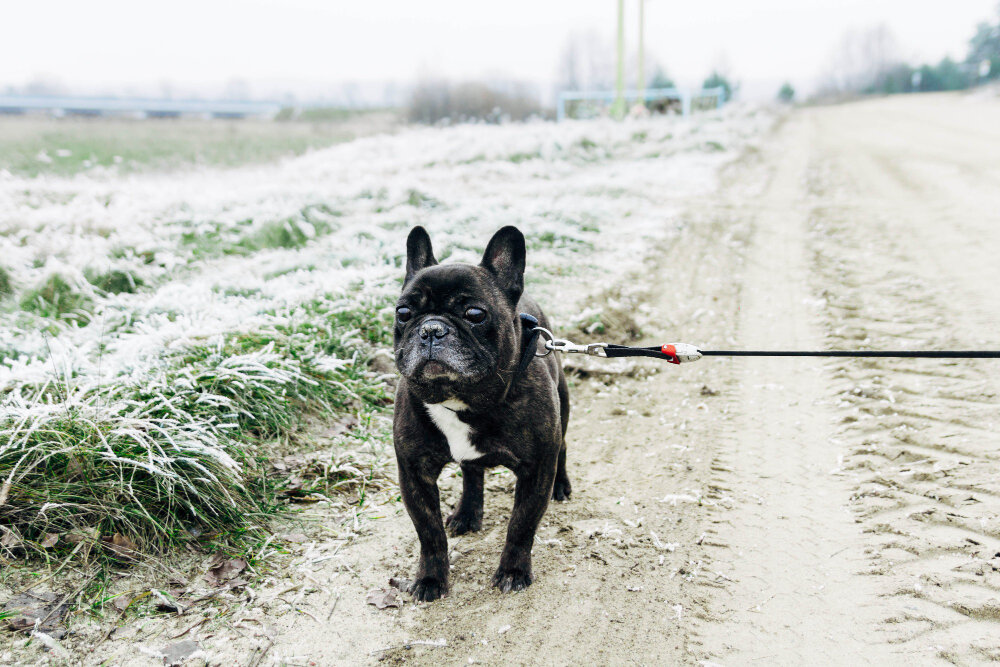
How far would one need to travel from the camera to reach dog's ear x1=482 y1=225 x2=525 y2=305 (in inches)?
121

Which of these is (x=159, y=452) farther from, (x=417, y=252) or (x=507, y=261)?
(x=507, y=261)

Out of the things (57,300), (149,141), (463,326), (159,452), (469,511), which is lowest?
(469,511)

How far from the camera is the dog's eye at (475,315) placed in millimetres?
2791

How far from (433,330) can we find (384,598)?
1.38 meters

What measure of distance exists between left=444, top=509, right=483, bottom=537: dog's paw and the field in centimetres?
11

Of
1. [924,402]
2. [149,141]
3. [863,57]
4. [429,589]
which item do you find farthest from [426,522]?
[863,57]

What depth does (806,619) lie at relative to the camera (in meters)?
2.81

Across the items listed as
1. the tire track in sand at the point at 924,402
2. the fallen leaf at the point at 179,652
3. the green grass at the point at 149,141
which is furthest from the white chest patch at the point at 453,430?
the green grass at the point at 149,141

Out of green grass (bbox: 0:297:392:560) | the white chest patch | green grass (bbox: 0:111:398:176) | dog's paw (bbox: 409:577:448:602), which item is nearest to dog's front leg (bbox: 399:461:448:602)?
dog's paw (bbox: 409:577:448:602)

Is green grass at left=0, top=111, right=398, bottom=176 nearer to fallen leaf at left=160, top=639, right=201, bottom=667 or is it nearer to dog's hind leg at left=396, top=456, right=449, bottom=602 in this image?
fallen leaf at left=160, top=639, right=201, bottom=667

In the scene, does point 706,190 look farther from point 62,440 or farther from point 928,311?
point 62,440

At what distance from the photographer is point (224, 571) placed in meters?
3.26

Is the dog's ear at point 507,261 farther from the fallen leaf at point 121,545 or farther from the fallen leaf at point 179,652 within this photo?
the fallen leaf at point 121,545

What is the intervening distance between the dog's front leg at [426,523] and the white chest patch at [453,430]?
16 centimetres
